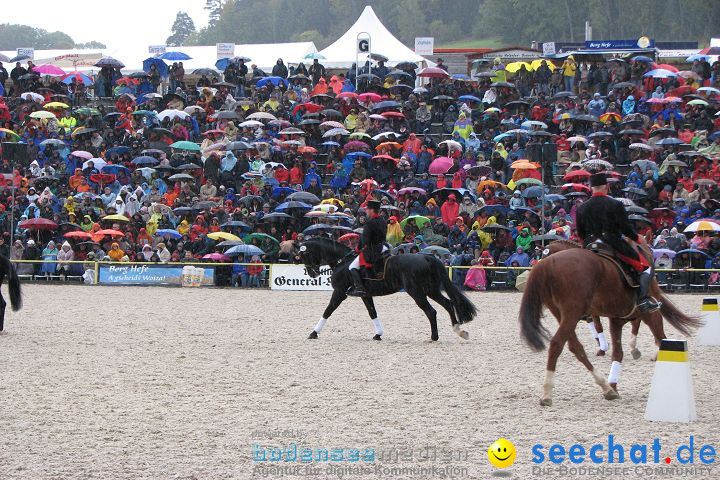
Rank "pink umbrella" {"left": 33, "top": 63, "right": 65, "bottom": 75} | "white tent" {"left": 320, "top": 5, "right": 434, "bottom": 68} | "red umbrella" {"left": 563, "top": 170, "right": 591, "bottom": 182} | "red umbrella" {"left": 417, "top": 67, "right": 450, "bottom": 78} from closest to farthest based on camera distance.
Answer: "red umbrella" {"left": 563, "top": 170, "right": 591, "bottom": 182} < "red umbrella" {"left": 417, "top": 67, "right": 450, "bottom": 78} < "pink umbrella" {"left": 33, "top": 63, "right": 65, "bottom": 75} < "white tent" {"left": 320, "top": 5, "right": 434, "bottom": 68}

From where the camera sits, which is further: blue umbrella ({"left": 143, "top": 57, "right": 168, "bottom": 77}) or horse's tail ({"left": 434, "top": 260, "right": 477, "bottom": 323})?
blue umbrella ({"left": 143, "top": 57, "right": 168, "bottom": 77})

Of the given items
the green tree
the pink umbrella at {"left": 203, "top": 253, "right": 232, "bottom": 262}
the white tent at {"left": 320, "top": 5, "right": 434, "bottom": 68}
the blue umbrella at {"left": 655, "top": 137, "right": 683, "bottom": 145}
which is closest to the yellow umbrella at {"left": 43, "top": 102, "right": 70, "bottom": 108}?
the white tent at {"left": 320, "top": 5, "right": 434, "bottom": 68}

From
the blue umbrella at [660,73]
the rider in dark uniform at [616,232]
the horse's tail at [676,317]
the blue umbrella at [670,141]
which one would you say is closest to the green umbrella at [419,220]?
the blue umbrella at [670,141]

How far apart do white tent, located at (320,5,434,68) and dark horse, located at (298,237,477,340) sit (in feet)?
79.3

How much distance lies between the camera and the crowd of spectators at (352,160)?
26625mm

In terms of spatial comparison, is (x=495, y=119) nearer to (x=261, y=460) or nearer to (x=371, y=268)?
(x=371, y=268)


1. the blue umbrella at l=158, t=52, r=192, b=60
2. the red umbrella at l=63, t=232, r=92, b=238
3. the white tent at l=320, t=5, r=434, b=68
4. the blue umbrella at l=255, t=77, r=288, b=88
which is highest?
the white tent at l=320, t=5, r=434, b=68

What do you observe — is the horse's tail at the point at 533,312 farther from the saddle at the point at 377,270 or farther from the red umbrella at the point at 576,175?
the red umbrella at the point at 576,175

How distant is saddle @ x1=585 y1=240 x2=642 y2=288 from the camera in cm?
1080

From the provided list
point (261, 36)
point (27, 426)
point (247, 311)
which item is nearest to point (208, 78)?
point (247, 311)

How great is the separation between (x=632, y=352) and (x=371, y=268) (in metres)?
4.13

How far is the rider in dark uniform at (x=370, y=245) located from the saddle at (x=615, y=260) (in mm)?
5304

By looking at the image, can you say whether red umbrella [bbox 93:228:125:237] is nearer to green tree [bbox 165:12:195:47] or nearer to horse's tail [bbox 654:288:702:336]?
horse's tail [bbox 654:288:702:336]

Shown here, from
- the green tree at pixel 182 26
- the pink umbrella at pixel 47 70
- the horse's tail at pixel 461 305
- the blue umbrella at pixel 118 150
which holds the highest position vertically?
the green tree at pixel 182 26
